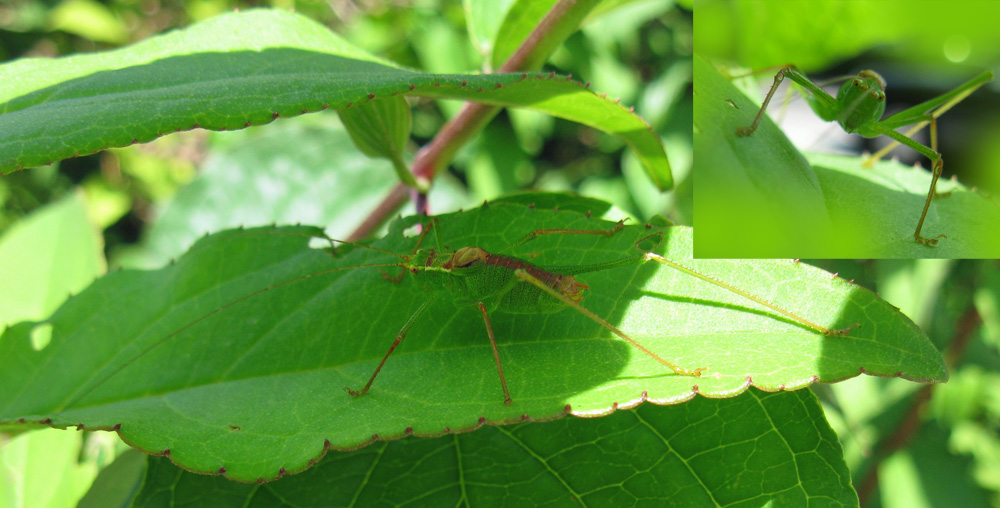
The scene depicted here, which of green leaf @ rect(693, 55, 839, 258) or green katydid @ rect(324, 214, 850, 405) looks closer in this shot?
green leaf @ rect(693, 55, 839, 258)

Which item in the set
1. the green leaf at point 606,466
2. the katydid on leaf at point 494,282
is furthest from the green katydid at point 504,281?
the green leaf at point 606,466

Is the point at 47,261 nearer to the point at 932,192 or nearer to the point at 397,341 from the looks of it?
the point at 397,341

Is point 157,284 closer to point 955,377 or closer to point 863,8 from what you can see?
point 863,8

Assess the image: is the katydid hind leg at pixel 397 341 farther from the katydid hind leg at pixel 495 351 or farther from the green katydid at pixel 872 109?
the green katydid at pixel 872 109

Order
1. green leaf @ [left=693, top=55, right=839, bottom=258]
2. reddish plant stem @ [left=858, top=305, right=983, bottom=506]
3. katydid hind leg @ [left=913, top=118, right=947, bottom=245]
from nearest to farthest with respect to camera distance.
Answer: green leaf @ [left=693, top=55, right=839, bottom=258] → katydid hind leg @ [left=913, top=118, right=947, bottom=245] → reddish plant stem @ [left=858, top=305, right=983, bottom=506]

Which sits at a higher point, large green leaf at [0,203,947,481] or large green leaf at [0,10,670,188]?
large green leaf at [0,10,670,188]

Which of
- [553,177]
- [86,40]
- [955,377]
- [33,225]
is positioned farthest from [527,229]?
[86,40]

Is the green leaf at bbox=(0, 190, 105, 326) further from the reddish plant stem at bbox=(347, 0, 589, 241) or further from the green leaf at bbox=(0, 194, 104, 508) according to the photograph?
the reddish plant stem at bbox=(347, 0, 589, 241)

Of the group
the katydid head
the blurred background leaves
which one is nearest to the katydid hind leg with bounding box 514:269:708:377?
the blurred background leaves
